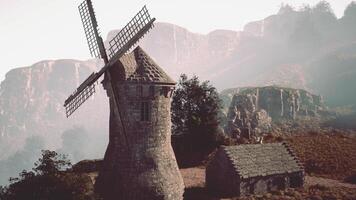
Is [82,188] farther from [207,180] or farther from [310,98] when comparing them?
[310,98]

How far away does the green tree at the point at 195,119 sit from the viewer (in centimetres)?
5756

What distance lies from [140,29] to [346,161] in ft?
121

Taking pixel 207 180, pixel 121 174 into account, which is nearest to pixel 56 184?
pixel 121 174

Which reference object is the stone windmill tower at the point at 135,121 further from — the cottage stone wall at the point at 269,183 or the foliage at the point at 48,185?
the cottage stone wall at the point at 269,183

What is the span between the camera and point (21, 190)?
24281 mm

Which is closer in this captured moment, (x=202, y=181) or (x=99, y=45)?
(x=99, y=45)

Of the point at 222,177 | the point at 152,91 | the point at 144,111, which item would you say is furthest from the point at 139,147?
the point at 222,177

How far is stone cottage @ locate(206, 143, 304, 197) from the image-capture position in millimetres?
36281

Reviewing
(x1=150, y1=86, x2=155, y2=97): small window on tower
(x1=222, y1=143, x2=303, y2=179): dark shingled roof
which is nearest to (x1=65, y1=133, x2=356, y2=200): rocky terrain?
(x1=222, y1=143, x2=303, y2=179): dark shingled roof

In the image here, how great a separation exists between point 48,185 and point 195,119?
3442 cm

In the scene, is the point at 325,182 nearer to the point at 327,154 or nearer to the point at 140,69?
the point at 327,154

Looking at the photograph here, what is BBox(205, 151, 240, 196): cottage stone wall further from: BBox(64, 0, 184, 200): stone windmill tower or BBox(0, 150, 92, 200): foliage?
BBox(0, 150, 92, 200): foliage

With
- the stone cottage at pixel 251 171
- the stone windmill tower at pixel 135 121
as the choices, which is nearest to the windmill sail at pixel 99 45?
the stone windmill tower at pixel 135 121

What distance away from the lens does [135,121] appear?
27781 mm
